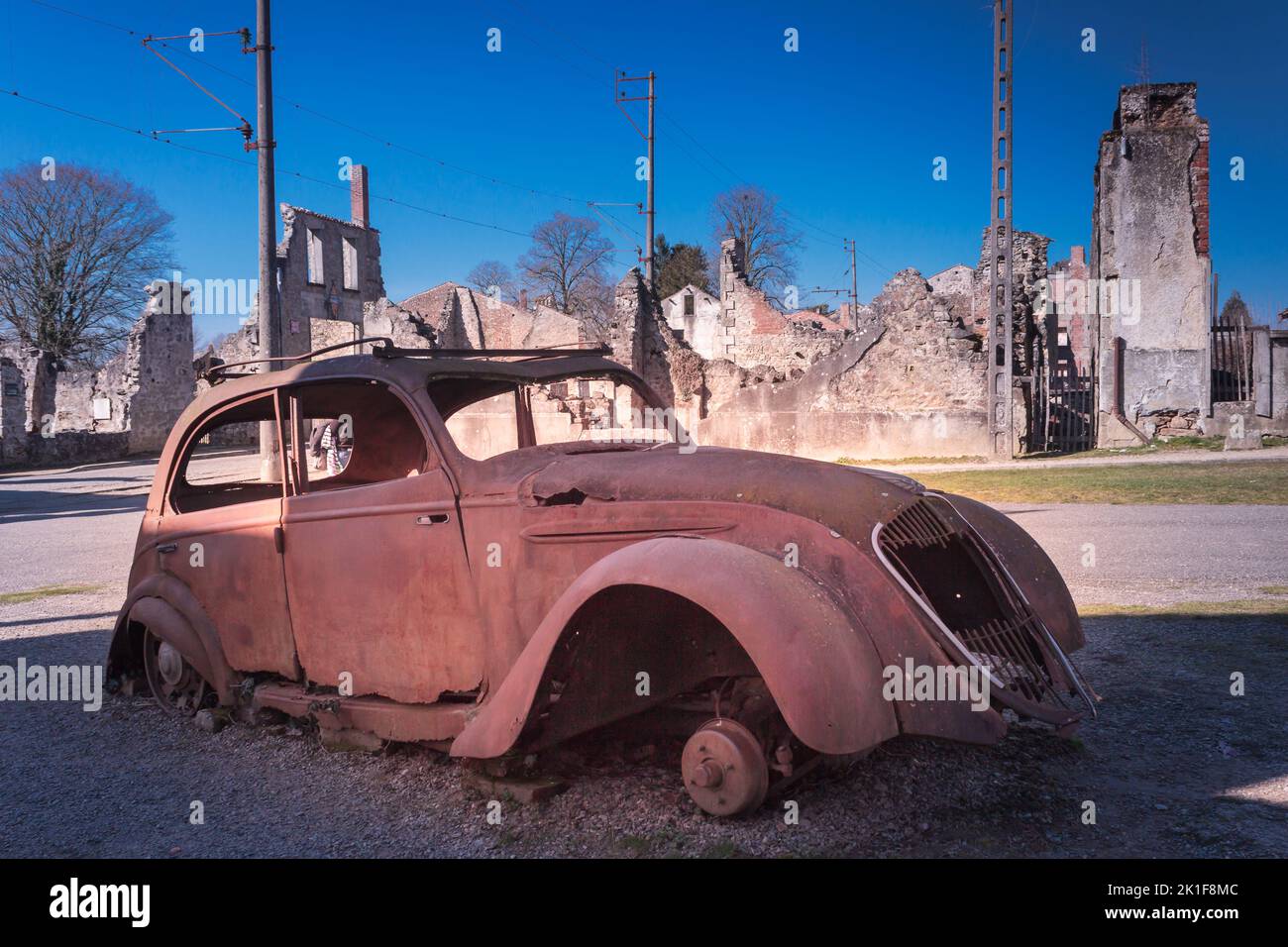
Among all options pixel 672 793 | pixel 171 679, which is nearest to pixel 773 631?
pixel 672 793

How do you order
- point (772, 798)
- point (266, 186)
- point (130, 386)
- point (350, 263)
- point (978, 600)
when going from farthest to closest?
point (350, 263) → point (130, 386) → point (266, 186) → point (978, 600) → point (772, 798)

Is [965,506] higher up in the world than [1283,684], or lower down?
higher up

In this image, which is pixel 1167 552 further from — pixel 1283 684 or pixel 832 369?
pixel 832 369

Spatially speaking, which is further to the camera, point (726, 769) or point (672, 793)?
point (672, 793)

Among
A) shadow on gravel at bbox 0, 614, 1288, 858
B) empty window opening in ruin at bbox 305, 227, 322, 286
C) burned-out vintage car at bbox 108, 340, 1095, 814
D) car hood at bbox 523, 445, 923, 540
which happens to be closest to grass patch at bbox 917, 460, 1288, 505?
shadow on gravel at bbox 0, 614, 1288, 858

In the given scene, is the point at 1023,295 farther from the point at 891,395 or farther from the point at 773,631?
the point at 773,631

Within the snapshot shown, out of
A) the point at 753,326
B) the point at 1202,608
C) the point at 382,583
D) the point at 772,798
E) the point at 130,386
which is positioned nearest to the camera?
the point at 772,798

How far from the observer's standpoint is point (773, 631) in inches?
108

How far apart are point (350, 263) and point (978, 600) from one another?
50089mm

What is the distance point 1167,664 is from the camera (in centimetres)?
520

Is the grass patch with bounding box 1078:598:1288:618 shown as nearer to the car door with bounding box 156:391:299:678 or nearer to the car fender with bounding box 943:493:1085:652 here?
the car fender with bounding box 943:493:1085:652
